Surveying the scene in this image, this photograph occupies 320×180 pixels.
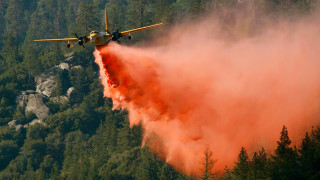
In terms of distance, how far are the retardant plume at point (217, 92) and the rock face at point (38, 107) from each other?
6051 centimetres

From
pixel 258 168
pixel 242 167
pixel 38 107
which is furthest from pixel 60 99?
pixel 258 168

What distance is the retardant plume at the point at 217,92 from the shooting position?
79750 mm

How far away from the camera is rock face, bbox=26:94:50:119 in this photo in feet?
498

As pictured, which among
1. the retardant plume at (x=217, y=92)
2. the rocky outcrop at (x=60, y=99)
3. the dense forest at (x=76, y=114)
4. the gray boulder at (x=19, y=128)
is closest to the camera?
the retardant plume at (x=217, y=92)

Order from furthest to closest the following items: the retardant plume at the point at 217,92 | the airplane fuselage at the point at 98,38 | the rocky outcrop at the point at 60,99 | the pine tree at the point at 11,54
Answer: the pine tree at the point at 11,54, the rocky outcrop at the point at 60,99, the retardant plume at the point at 217,92, the airplane fuselage at the point at 98,38

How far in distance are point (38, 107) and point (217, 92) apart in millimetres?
75967

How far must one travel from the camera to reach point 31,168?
136m

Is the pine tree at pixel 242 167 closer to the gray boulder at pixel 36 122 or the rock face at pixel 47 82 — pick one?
the gray boulder at pixel 36 122

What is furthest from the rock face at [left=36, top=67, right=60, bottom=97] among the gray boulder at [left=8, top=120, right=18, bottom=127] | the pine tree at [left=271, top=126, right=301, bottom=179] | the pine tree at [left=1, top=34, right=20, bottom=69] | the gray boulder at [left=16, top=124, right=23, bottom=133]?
the pine tree at [left=271, top=126, right=301, bottom=179]

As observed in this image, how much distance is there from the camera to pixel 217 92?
85562mm

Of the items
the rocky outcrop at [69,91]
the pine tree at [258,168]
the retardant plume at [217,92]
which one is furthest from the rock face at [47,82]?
the pine tree at [258,168]

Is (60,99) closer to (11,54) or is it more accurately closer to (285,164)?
(11,54)

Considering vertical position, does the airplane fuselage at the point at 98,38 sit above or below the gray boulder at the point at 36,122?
above

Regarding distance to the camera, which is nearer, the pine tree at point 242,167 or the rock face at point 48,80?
the pine tree at point 242,167
